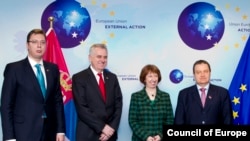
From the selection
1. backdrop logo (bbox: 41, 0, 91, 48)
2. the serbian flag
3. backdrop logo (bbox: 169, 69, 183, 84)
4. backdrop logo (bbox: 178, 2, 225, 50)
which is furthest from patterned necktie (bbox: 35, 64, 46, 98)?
backdrop logo (bbox: 178, 2, 225, 50)

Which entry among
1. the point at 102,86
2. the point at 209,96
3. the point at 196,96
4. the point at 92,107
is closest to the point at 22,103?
the point at 92,107

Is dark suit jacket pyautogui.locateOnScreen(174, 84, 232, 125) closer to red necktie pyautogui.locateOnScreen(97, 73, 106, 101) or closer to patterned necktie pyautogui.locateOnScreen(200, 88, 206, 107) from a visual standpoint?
patterned necktie pyautogui.locateOnScreen(200, 88, 206, 107)

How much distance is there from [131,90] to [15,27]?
1593 millimetres

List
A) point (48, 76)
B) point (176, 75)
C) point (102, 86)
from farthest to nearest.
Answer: point (176, 75), point (102, 86), point (48, 76)

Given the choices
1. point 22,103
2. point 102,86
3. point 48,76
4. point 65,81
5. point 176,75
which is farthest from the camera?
point 176,75

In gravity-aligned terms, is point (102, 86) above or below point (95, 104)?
above

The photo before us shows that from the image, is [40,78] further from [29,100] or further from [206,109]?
[206,109]

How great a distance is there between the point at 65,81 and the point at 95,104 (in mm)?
729

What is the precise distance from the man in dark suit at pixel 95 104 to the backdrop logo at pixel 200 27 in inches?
47.6

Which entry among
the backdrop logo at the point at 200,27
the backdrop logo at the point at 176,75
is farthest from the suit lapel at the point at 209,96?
the backdrop logo at the point at 200,27

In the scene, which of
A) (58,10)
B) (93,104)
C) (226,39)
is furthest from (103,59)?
(226,39)

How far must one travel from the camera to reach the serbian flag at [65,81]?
13.8ft

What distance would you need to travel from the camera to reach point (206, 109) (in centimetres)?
368

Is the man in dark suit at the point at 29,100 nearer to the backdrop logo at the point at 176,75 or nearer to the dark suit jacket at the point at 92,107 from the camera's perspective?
the dark suit jacket at the point at 92,107
